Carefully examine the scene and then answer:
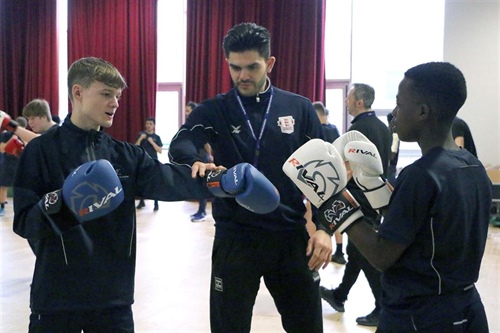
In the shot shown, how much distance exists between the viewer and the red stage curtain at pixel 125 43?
10.4 meters

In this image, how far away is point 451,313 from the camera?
1.54m

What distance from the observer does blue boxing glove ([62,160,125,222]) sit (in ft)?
5.66

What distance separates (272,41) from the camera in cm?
977

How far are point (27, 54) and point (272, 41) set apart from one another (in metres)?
4.76

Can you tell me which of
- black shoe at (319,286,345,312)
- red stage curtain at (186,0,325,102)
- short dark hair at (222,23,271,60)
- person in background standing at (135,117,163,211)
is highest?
red stage curtain at (186,0,325,102)

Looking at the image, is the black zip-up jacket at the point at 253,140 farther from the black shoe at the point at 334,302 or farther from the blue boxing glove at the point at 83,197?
the black shoe at the point at 334,302

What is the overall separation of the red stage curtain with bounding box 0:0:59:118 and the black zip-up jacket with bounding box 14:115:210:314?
951 cm

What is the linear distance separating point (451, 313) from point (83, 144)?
1.27 meters

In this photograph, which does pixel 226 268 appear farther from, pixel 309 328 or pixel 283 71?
pixel 283 71

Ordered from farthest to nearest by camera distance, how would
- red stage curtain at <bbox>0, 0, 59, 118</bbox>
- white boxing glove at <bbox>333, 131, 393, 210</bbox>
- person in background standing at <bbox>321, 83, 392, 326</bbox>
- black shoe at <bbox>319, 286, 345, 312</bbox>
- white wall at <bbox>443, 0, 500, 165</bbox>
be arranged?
red stage curtain at <bbox>0, 0, 59, 118</bbox>
white wall at <bbox>443, 0, 500, 165</bbox>
black shoe at <bbox>319, 286, 345, 312</bbox>
person in background standing at <bbox>321, 83, 392, 326</bbox>
white boxing glove at <bbox>333, 131, 393, 210</bbox>

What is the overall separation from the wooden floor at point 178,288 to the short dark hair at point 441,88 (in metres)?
2.31

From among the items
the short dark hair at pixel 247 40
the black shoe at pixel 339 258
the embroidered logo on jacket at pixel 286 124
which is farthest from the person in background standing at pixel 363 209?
the short dark hair at pixel 247 40

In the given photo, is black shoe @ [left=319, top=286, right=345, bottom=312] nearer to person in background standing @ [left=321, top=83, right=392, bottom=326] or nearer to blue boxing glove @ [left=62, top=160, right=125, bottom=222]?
person in background standing @ [left=321, top=83, right=392, bottom=326]

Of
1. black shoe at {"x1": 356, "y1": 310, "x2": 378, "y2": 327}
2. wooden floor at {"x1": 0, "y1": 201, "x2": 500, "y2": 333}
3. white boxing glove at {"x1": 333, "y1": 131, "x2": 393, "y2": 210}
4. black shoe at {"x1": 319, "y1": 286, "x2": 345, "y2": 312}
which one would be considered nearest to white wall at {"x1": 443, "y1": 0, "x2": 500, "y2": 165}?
wooden floor at {"x1": 0, "y1": 201, "x2": 500, "y2": 333}
